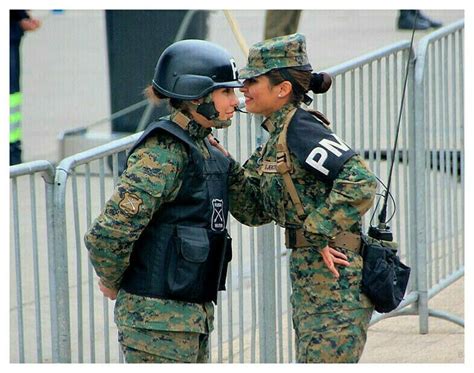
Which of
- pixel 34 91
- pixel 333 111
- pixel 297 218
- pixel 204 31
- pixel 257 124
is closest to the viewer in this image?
pixel 297 218

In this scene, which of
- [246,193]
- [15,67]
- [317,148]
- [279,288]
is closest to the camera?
[317,148]

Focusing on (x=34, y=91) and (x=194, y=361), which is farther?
(x=34, y=91)

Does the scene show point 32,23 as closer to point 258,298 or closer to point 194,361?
point 258,298

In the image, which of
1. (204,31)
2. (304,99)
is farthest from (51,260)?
(204,31)

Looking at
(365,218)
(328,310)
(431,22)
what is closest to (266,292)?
(365,218)

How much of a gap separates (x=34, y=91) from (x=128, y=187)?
37.0 ft

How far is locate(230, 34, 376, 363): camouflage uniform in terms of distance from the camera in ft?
13.8

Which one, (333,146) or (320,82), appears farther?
(320,82)

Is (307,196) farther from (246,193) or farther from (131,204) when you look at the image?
(131,204)

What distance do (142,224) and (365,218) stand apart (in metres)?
2.30

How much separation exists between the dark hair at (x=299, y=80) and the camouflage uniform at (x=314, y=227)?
0.09ft

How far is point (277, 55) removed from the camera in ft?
14.0

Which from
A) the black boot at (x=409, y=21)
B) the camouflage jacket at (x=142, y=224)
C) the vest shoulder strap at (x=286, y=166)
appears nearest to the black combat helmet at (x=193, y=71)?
the camouflage jacket at (x=142, y=224)

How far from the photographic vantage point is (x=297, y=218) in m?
4.33
